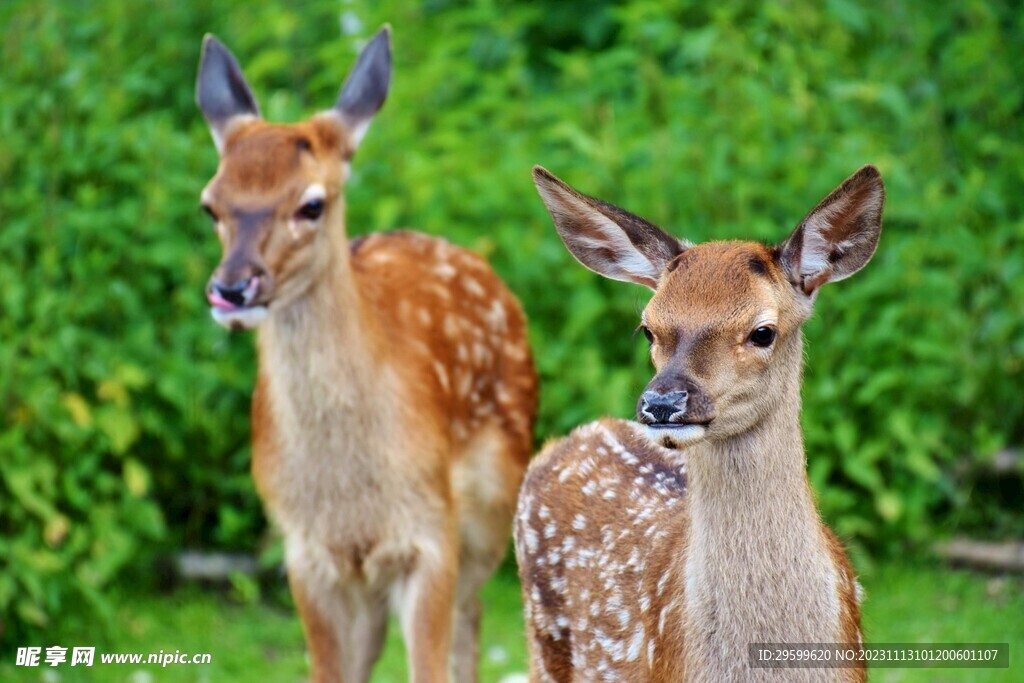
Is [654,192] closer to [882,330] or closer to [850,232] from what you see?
[882,330]

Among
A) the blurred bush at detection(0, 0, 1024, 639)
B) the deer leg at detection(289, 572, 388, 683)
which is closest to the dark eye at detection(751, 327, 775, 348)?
the deer leg at detection(289, 572, 388, 683)

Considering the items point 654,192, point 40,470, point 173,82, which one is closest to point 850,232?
point 654,192

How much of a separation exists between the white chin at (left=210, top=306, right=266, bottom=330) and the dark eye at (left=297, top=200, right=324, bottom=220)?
17.0 inches

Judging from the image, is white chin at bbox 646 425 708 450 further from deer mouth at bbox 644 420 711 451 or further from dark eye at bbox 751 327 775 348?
dark eye at bbox 751 327 775 348

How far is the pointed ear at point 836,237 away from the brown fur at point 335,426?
2.09m

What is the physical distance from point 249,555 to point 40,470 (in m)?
1.37

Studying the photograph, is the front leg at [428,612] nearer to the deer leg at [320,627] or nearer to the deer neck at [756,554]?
the deer leg at [320,627]

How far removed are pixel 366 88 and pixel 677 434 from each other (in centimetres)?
303

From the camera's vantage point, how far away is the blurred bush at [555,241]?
7.23 meters

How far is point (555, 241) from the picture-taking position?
7762 mm

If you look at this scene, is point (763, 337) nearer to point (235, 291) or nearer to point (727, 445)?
point (727, 445)

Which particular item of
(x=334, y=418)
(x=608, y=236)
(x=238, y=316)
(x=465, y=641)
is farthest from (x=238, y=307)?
(x=465, y=641)

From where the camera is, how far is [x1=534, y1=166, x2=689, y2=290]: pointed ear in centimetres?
450

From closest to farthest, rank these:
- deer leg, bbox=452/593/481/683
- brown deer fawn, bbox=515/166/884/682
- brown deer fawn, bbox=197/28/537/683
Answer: brown deer fawn, bbox=515/166/884/682
brown deer fawn, bbox=197/28/537/683
deer leg, bbox=452/593/481/683
